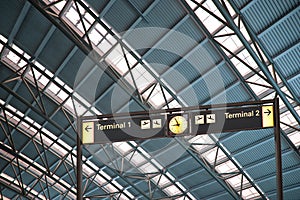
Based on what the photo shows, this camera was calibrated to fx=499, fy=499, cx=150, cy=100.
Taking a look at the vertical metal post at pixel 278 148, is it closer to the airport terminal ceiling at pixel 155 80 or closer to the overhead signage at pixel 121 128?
the overhead signage at pixel 121 128

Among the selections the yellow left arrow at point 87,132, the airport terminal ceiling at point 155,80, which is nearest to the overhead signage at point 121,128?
the yellow left arrow at point 87,132

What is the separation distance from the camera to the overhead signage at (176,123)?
12.8 meters

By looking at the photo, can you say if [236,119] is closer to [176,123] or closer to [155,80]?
[176,123]

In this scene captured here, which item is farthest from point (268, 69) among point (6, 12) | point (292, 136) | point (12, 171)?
point (12, 171)

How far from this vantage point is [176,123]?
13.2 meters

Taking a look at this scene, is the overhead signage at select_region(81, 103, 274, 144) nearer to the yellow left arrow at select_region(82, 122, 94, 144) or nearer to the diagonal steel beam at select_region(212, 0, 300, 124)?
the yellow left arrow at select_region(82, 122, 94, 144)

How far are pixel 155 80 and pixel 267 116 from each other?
11180 mm

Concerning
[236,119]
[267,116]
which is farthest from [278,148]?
[236,119]

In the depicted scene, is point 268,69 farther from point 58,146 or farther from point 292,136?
point 58,146

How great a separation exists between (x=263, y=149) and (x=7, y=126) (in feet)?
51.4

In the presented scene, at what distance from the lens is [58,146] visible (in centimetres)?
3303

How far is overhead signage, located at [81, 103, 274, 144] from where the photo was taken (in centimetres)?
1277

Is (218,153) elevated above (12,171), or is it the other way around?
(12,171)

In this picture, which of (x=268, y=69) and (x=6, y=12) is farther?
(x=6, y=12)
